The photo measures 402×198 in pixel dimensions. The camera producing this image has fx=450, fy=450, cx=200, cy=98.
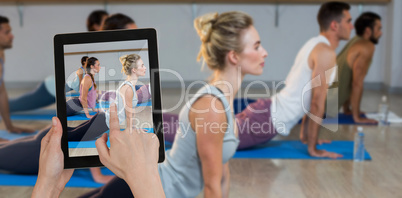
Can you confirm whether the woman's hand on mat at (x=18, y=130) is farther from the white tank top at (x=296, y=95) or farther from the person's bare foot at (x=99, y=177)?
the white tank top at (x=296, y=95)

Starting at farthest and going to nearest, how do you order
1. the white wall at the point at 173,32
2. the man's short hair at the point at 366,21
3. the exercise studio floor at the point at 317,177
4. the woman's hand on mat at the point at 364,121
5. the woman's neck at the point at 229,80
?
the white wall at the point at 173,32, the man's short hair at the point at 366,21, the woman's hand on mat at the point at 364,121, the exercise studio floor at the point at 317,177, the woman's neck at the point at 229,80

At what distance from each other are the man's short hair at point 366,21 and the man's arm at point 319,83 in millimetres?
1336

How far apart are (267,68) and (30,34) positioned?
312 centimetres

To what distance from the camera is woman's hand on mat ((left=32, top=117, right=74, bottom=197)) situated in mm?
753

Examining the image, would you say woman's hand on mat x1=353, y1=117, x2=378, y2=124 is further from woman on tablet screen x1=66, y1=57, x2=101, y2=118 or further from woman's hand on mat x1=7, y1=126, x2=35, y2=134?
woman on tablet screen x1=66, y1=57, x2=101, y2=118

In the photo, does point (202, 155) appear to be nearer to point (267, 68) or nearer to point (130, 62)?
point (130, 62)

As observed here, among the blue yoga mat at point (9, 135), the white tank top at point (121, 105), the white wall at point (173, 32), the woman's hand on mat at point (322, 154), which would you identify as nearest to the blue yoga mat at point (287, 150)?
the woman's hand on mat at point (322, 154)

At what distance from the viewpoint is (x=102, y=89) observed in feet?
2.64

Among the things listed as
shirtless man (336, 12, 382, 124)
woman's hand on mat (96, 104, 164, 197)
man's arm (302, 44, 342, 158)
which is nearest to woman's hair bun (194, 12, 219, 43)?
man's arm (302, 44, 342, 158)

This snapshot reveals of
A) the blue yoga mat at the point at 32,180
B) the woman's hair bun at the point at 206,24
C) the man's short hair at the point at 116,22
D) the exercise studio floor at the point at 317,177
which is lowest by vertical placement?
the exercise studio floor at the point at 317,177

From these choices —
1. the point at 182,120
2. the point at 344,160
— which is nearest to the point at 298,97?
the point at 344,160

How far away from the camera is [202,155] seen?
1491 mm

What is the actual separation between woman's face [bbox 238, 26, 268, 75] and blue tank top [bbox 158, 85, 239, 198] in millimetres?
344

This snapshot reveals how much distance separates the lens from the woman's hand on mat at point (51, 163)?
75 cm
